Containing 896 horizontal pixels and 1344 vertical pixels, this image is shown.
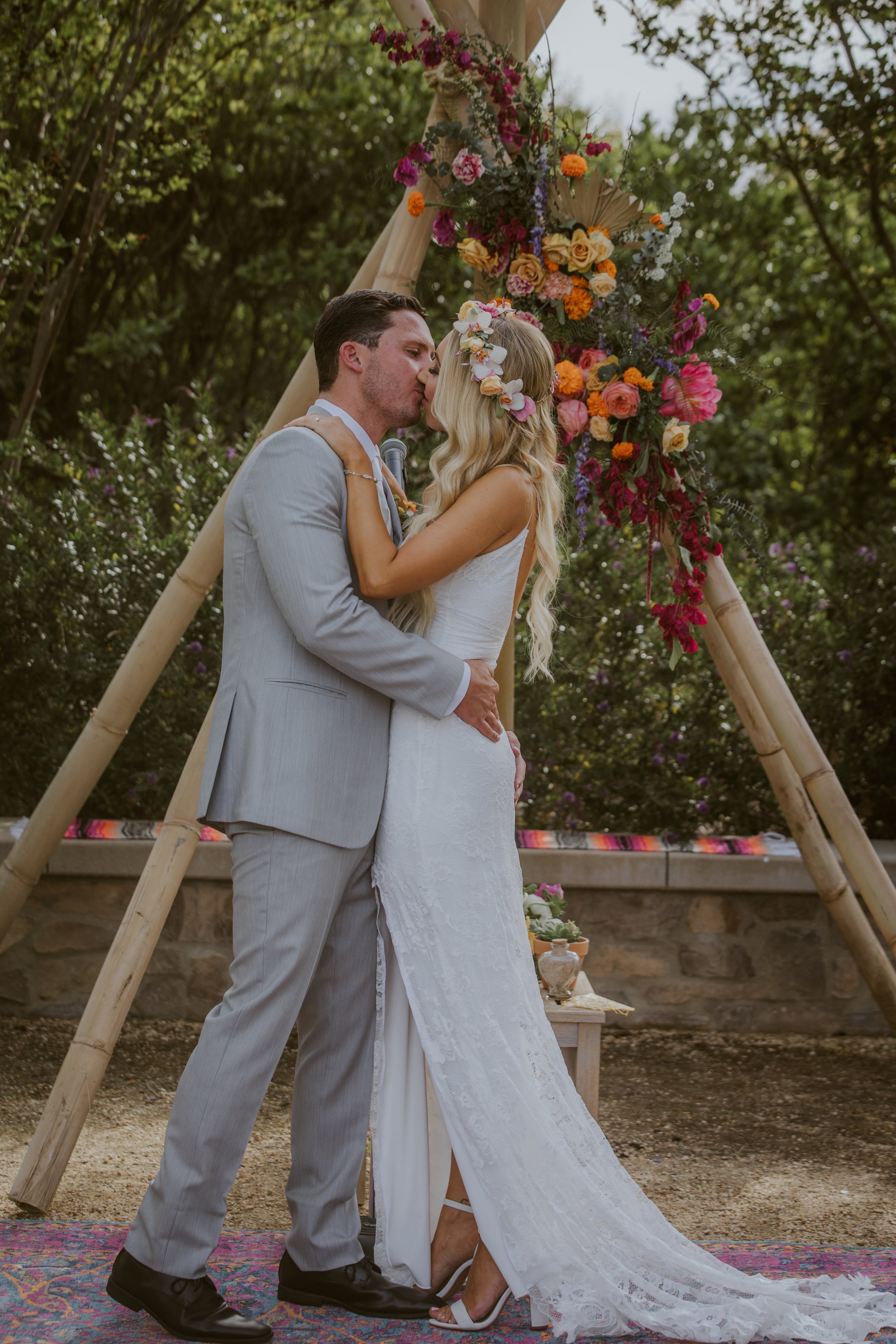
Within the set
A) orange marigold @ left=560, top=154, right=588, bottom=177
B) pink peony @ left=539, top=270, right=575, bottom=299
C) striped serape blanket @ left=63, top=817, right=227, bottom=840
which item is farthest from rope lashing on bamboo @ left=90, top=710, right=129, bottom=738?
orange marigold @ left=560, top=154, right=588, bottom=177

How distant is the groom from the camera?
2188 millimetres

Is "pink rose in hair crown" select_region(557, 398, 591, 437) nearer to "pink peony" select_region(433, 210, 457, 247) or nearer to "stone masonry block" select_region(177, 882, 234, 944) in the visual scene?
"pink peony" select_region(433, 210, 457, 247)

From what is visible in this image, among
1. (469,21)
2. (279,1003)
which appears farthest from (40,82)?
(279,1003)

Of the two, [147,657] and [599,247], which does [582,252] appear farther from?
[147,657]

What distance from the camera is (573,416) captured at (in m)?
3.03

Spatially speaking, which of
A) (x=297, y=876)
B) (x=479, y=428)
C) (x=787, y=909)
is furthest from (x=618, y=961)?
(x=479, y=428)

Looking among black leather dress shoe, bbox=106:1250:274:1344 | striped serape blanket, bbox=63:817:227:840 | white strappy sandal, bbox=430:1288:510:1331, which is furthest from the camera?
striped serape blanket, bbox=63:817:227:840

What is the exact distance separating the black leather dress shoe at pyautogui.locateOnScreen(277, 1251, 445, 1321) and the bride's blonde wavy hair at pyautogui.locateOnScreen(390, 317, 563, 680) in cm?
130

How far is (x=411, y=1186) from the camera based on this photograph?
2.41m

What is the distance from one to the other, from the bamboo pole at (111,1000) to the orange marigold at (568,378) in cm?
126

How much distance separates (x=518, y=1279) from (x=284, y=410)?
89.1 inches

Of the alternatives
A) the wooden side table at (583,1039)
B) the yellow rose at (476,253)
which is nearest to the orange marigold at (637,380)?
the yellow rose at (476,253)

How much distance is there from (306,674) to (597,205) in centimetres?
163

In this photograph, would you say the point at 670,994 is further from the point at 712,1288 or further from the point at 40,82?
the point at 40,82
